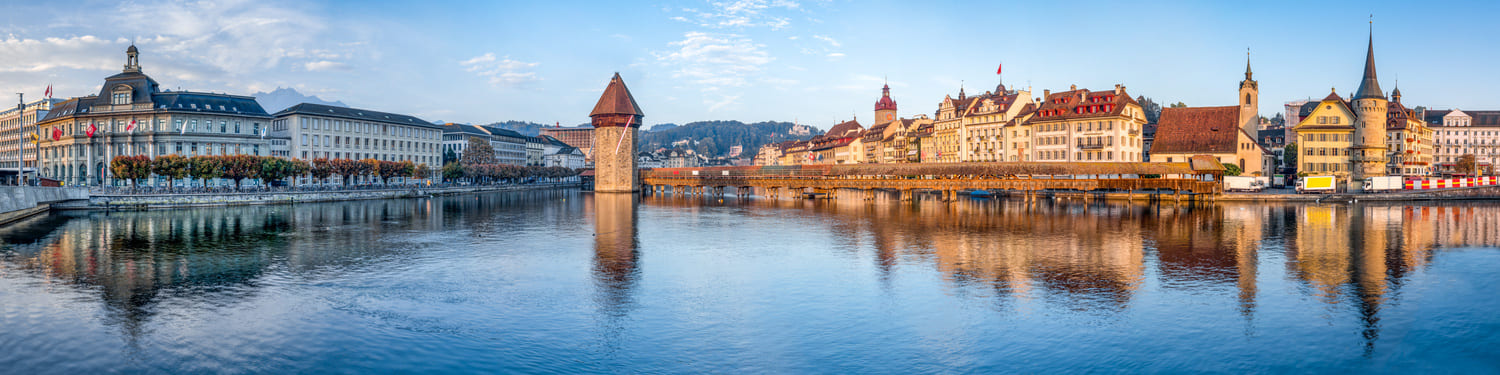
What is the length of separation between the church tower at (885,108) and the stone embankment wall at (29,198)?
11692 cm

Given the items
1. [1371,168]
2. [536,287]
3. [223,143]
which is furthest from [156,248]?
[1371,168]

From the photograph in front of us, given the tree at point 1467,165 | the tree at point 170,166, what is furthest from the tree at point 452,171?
the tree at point 1467,165

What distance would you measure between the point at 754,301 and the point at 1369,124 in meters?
82.8

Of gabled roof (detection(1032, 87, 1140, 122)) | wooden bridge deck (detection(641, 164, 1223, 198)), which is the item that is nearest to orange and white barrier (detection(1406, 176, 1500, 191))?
wooden bridge deck (detection(641, 164, 1223, 198))

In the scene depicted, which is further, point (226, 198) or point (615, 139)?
point (615, 139)

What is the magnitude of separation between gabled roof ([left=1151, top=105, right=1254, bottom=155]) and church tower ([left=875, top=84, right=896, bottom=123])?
68.2 metres

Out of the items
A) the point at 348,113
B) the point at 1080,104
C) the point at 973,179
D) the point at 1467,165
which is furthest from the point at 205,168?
the point at 1467,165

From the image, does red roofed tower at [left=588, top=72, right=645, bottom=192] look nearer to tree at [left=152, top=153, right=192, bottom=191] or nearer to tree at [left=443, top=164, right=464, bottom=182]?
tree at [left=443, top=164, right=464, bottom=182]

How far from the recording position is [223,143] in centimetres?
8881

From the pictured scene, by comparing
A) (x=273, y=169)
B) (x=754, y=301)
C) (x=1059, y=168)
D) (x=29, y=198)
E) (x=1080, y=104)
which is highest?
(x=1080, y=104)

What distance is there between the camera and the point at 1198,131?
80250mm

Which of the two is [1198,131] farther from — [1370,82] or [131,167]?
[131,167]

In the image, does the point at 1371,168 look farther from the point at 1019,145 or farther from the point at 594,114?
the point at 594,114

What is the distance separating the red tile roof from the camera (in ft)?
257
